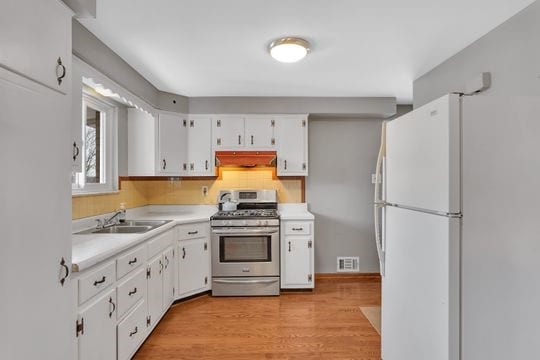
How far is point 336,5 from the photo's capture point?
1711 mm

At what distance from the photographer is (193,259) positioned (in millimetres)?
3242

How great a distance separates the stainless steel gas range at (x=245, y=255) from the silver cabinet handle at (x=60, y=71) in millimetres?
2345

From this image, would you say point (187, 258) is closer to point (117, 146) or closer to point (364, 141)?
point (117, 146)

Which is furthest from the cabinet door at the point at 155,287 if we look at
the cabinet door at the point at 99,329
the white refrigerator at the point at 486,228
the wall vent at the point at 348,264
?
the wall vent at the point at 348,264

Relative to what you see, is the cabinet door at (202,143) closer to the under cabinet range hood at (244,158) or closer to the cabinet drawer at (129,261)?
the under cabinet range hood at (244,158)

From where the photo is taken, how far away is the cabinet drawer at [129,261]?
1956mm

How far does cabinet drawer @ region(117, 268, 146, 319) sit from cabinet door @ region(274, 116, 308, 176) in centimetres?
198

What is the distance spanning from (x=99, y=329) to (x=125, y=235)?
27.6 inches

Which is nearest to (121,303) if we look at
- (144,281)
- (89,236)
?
(144,281)

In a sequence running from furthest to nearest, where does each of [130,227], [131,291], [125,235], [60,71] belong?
[130,227] → [125,235] → [131,291] → [60,71]

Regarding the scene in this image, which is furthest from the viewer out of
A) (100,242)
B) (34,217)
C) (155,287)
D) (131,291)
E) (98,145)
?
(98,145)

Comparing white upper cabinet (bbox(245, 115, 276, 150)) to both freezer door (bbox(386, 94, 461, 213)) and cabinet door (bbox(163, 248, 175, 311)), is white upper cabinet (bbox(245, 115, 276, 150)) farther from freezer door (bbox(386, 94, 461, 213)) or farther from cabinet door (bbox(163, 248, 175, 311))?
freezer door (bbox(386, 94, 461, 213))

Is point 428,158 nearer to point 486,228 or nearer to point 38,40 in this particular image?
point 486,228

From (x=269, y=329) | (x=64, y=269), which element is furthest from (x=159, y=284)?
(x=64, y=269)
